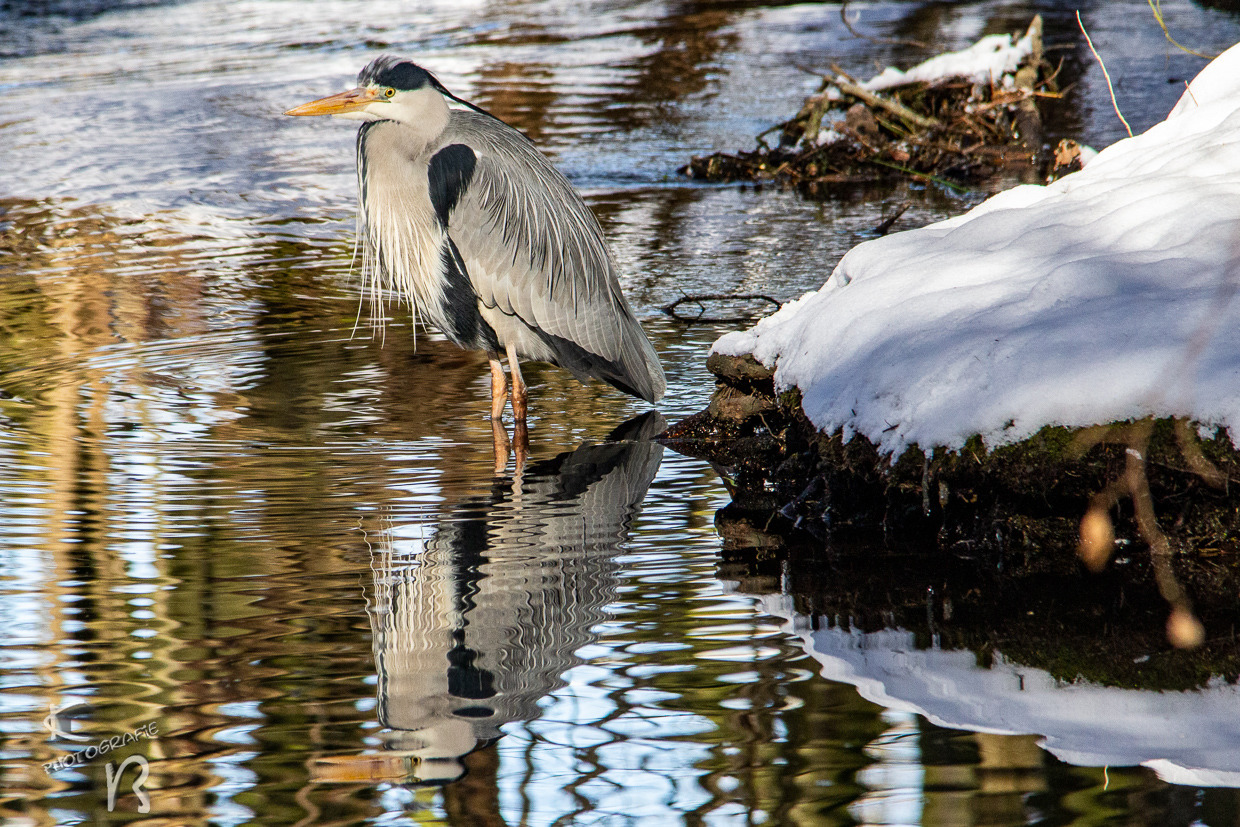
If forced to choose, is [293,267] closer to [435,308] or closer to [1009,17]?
[435,308]

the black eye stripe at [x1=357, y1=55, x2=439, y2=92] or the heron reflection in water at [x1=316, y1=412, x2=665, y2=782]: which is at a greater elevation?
the black eye stripe at [x1=357, y1=55, x2=439, y2=92]

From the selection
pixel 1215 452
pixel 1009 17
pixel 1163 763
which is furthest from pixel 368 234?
pixel 1009 17

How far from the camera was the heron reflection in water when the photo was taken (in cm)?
306

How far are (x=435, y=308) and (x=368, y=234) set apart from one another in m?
0.45

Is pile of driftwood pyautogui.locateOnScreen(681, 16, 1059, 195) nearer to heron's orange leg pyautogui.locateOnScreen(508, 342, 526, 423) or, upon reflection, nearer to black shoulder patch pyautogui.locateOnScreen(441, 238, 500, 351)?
black shoulder patch pyautogui.locateOnScreen(441, 238, 500, 351)

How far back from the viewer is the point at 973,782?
9.02 ft

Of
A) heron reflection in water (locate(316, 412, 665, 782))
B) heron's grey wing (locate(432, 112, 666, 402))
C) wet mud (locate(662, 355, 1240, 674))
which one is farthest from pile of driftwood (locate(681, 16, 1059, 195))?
wet mud (locate(662, 355, 1240, 674))

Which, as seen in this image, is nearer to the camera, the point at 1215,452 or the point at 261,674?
the point at 261,674

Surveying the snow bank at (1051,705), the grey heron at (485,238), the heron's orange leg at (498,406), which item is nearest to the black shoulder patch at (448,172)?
the grey heron at (485,238)

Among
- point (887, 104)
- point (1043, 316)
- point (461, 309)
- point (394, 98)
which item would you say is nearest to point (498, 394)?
point (461, 309)

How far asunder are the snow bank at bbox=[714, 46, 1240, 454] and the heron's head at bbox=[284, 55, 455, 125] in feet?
5.69

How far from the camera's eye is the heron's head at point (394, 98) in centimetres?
569

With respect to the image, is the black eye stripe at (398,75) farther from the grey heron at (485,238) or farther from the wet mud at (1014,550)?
the wet mud at (1014,550)

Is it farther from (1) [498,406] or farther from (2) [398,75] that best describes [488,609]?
(2) [398,75]
